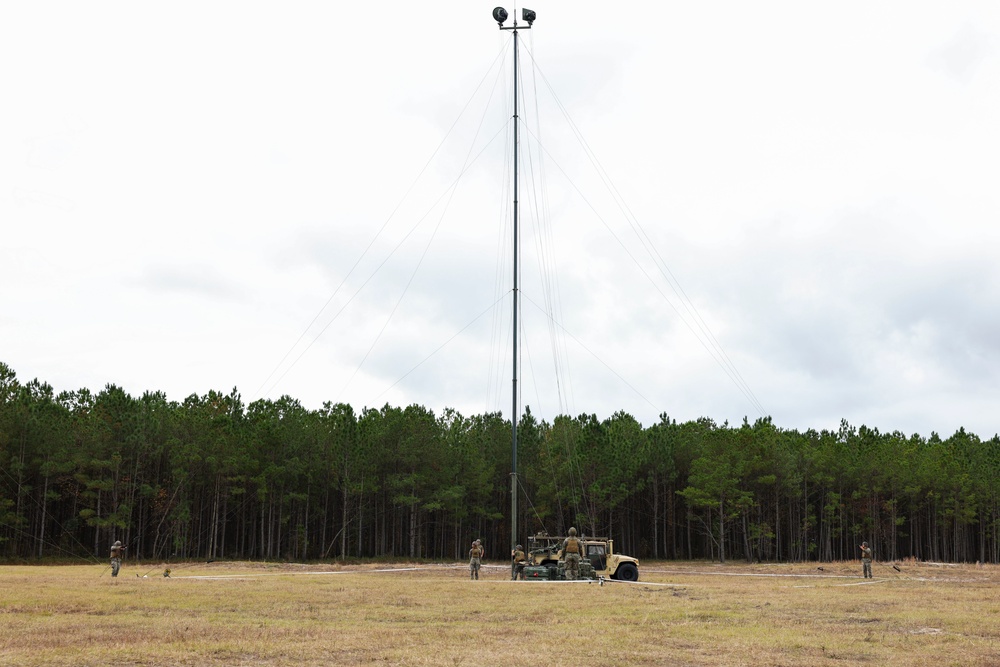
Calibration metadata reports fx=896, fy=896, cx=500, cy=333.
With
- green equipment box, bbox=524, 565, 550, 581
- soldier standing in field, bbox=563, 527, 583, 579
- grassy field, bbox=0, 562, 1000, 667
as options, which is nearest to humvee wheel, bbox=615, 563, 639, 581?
soldier standing in field, bbox=563, 527, 583, 579

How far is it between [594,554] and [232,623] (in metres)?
22.5

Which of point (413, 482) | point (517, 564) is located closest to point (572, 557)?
point (517, 564)

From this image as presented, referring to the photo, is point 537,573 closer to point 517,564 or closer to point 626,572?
point 517,564

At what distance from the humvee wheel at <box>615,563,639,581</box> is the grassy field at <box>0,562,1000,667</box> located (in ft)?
27.2

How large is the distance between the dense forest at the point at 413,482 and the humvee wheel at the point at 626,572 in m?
30.8

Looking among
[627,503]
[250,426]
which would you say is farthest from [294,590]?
[627,503]

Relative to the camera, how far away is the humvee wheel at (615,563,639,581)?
38344mm

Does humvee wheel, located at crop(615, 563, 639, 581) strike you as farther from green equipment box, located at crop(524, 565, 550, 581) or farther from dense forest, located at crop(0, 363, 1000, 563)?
dense forest, located at crop(0, 363, 1000, 563)

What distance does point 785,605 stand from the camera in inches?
960

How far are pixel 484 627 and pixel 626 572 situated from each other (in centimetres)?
2145

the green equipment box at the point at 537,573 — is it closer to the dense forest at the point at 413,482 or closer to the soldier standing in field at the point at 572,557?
the soldier standing in field at the point at 572,557

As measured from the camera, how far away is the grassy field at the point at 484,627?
1397cm

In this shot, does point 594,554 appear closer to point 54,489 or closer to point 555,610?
point 555,610

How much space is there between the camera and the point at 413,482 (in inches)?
3233
